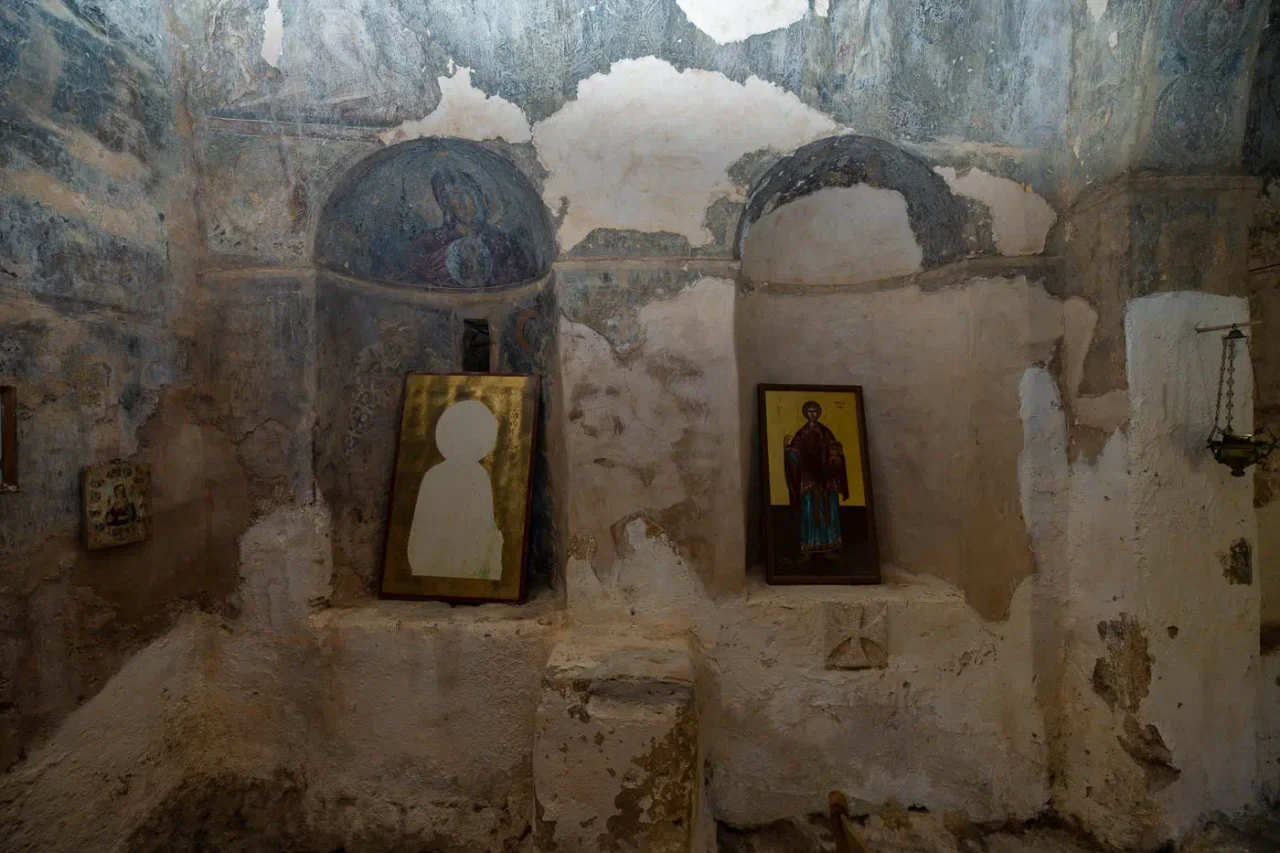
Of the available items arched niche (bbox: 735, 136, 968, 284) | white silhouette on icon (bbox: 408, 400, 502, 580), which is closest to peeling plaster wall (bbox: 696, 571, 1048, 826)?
white silhouette on icon (bbox: 408, 400, 502, 580)

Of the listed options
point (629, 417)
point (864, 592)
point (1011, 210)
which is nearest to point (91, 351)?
point (629, 417)

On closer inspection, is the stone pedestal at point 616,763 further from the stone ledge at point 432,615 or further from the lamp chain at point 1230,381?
the lamp chain at point 1230,381

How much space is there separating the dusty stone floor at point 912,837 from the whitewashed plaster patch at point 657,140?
2.79 m

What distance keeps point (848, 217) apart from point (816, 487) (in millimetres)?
1513

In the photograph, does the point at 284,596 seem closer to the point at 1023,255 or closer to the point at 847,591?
the point at 847,591

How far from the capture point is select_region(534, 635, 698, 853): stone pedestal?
7.29 ft

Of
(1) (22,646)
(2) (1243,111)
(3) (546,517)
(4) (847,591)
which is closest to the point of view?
(1) (22,646)

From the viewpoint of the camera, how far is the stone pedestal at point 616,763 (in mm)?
2223

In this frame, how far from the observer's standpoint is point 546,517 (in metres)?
3.32

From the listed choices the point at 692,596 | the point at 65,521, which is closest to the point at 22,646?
the point at 65,521

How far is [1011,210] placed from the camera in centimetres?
288

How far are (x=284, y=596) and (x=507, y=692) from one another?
1.14 meters

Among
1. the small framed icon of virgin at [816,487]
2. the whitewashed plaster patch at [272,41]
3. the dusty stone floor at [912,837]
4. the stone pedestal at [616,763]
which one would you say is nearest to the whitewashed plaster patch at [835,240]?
the small framed icon of virgin at [816,487]

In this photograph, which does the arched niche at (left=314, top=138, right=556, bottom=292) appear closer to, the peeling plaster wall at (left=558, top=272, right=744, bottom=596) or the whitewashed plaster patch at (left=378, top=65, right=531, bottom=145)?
the whitewashed plaster patch at (left=378, top=65, right=531, bottom=145)
